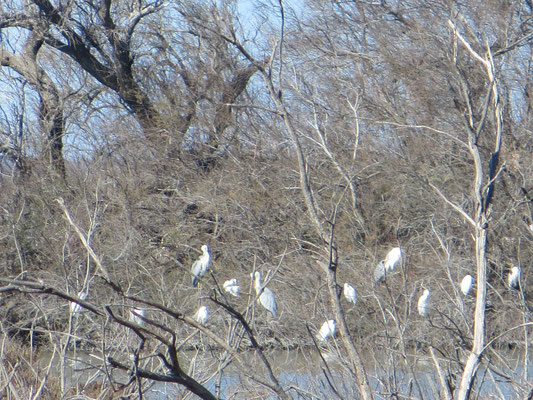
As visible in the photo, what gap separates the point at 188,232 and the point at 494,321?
7.41 m

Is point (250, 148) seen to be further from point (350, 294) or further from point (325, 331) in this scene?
point (325, 331)

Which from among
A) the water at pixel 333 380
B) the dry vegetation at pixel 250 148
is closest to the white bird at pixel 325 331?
the water at pixel 333 380

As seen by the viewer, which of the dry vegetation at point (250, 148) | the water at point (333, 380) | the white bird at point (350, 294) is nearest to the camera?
the water at point (333, 380)

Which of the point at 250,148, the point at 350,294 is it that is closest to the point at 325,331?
the point at 350,294

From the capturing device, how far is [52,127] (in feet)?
52.4

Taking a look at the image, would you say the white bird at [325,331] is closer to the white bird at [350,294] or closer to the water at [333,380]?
the water at [333,380]

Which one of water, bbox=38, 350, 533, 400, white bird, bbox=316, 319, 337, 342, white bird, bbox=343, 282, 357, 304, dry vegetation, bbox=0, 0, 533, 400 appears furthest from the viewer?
dry vegetation, bbox=0, 0, 533, 400

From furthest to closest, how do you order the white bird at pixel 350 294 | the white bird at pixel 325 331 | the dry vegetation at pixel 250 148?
1. the dry vegetation at pixel 250 148
2. the white bird at pixel 350 294
3. the white bird at pixel 325 331

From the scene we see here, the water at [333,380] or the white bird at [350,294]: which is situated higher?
the water at [333,380]

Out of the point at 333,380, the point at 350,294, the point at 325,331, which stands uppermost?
the point at 333,380

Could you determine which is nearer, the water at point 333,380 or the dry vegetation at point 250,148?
the water at point 333,380

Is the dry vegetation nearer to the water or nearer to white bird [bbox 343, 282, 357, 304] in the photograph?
white bird [bbox 343, 282, 357, 304]

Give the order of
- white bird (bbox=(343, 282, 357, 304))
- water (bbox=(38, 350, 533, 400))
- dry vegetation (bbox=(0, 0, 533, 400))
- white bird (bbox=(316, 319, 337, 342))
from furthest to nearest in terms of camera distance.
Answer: dry vegetation (bbox=(0, 0, 533, 400)), white bird (bbox=(343, 282, 357, 304)), white bird (bbox=(316, 319, 337, 342)), water (bbox=(38, 350, 533, 400))

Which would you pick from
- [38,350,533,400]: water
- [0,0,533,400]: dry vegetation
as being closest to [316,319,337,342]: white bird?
[38,350,533,400]: water
